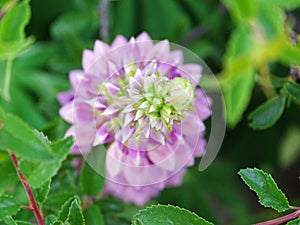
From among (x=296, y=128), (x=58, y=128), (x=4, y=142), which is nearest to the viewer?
(x=4, y=142)

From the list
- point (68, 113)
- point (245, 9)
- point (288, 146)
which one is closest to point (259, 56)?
point (245, 9)

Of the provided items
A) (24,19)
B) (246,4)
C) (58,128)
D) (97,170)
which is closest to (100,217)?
(97,170)

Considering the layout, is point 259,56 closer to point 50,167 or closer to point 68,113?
point 50,167

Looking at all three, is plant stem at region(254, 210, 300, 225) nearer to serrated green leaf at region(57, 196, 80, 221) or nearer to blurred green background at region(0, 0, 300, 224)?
serrated green leaf at region(57, 196, 80, 221)

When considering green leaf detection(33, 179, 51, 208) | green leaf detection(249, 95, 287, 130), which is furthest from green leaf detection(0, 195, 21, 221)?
green leaf detection(249, 95, 287, 130)

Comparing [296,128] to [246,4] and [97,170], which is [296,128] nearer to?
[97,170]

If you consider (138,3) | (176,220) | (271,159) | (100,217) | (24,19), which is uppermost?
(24,19)

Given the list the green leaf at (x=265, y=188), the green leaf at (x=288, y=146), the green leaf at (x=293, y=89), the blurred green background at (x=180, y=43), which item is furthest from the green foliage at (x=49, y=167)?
the green leaf at (x=288, y=146)
